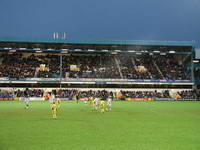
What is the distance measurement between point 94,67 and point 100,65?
6.42 ft

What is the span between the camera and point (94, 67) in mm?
86562

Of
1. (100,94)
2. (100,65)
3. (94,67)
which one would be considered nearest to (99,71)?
(94,67)

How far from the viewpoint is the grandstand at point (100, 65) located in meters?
80.4

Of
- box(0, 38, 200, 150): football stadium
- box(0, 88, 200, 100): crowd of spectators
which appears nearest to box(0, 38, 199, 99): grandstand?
box(0, 38, 200, 150): football stadium

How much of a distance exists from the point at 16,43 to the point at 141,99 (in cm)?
3482

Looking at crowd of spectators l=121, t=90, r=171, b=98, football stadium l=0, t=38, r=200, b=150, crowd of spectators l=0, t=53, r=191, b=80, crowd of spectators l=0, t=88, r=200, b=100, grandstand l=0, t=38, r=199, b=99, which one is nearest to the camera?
crowd of spectators l=0, t=88, r=200, b=100

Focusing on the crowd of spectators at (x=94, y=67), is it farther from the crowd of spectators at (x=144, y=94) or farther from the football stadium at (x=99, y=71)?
the crowd of spectators at (x=144, y=94)

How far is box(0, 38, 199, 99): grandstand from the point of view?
80.4 metres

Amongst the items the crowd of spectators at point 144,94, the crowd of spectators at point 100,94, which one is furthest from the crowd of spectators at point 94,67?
the crowd of spectators at point 144,94

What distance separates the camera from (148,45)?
86.5 meters

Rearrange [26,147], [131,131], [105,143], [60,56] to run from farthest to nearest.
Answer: [60,56] → [131,131] → [105,143] → [26,147]

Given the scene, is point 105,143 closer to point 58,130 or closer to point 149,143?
point 149,143

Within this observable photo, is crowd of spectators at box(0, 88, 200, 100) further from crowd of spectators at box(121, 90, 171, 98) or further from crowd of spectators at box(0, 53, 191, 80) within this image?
crowd of spectators at box(0, 53, 191, 80)

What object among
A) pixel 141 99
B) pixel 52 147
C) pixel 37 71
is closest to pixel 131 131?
pixel 52 147
